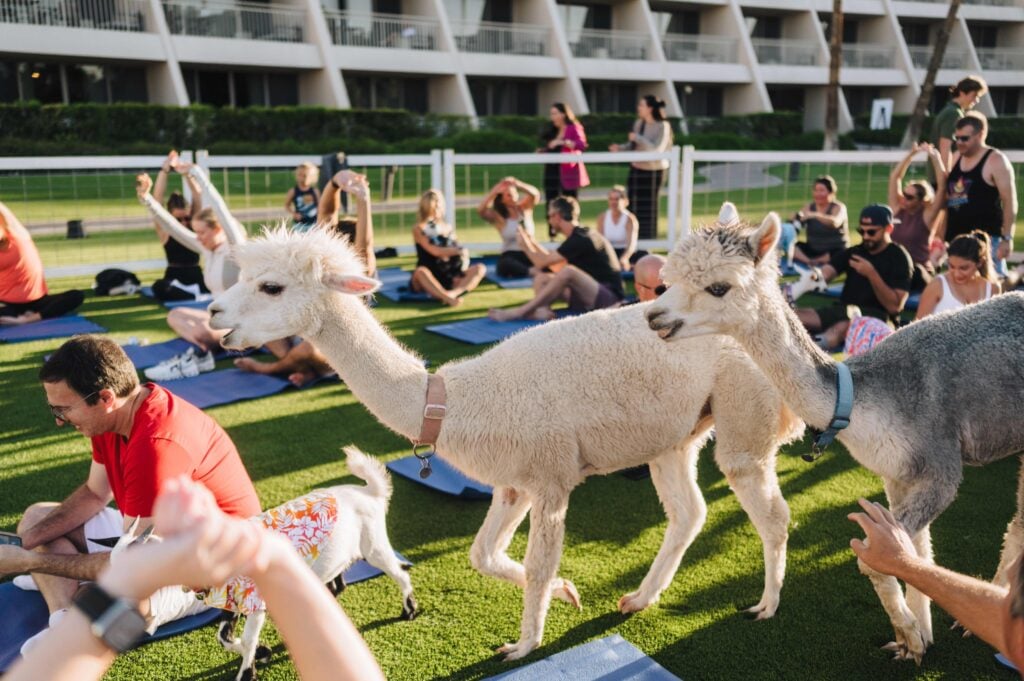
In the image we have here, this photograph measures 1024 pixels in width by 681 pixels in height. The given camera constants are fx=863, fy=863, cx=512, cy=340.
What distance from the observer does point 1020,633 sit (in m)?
1.44

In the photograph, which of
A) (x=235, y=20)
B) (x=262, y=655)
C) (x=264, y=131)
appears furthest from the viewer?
(x=235, y=20)

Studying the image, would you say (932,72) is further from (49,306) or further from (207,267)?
(49,306)

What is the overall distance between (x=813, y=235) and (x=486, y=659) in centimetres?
908

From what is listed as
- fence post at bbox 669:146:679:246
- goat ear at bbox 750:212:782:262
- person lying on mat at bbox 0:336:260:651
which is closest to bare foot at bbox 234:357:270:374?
person lying on mat at bbox 0:336:260:651

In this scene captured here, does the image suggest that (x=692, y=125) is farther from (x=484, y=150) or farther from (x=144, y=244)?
(x=144, y=244)

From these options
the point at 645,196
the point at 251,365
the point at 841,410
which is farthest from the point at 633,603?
the point at 645,196

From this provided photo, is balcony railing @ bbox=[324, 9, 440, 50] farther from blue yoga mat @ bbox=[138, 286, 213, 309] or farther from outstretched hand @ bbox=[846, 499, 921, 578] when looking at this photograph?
outstretched hand @ bbox=[846, 499, 921, 578]

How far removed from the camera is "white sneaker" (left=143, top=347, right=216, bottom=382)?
728 centimetres

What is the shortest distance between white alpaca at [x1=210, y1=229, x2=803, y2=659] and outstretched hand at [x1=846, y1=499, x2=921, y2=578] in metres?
1.44

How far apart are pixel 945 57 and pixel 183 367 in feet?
150

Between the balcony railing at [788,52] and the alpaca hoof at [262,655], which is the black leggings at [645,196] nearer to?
the alpaca hoof at [262,655]

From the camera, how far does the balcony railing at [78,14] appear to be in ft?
81.8

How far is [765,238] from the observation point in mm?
2996

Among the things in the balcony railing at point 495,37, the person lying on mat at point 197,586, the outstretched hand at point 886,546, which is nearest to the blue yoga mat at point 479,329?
the outstretched hand at point 886,546
